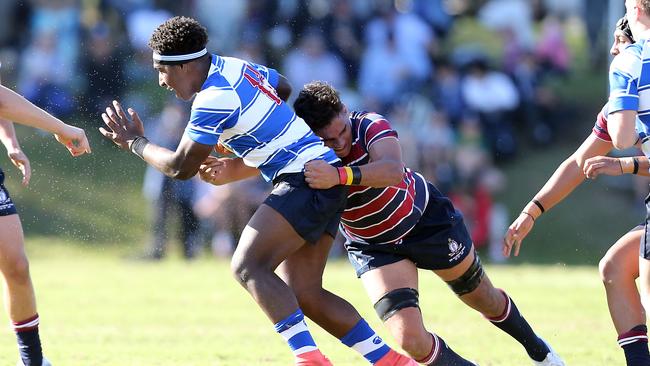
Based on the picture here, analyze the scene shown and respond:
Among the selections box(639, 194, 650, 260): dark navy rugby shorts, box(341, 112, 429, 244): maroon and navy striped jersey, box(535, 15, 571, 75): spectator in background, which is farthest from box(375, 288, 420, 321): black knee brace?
box(535, 15, 571, 75): spectator in background

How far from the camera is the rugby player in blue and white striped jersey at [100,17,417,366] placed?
19.4ft

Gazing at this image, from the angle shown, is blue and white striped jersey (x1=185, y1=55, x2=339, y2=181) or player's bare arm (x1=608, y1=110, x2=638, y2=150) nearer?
player's bare arm (x1=608, y1=110, x2=638, y2=150)

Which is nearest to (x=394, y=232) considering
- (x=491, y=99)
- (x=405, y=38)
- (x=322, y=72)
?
(x=322, y=72)

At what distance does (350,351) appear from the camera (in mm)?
8391

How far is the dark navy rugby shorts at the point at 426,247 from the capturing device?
6.68 m

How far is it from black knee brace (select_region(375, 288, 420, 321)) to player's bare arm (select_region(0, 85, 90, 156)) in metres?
2.00

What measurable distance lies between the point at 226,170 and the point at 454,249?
1.52 metres

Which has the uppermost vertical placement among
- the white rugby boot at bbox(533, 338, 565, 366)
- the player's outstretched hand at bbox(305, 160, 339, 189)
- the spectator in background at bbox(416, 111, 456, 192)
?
the player's outstretched hand at bbox(305, 160, 339, 189)

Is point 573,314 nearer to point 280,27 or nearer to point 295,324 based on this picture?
point 295,324

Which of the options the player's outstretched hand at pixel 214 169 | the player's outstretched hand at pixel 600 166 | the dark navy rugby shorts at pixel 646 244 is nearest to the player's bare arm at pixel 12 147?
the player's outstretched hand at pixel 214 169

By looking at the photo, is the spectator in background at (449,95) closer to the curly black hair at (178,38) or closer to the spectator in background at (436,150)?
the spectator in background at (436,150)

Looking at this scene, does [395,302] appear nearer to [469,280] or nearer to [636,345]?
[469,280]

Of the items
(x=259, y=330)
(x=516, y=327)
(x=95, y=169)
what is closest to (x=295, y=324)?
(x=516, y=327)

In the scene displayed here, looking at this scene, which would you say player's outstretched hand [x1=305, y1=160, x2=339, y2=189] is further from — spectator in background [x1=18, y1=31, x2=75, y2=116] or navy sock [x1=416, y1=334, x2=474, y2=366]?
spectator in background [x1=18, y1=31, x2=75, y2=116]
